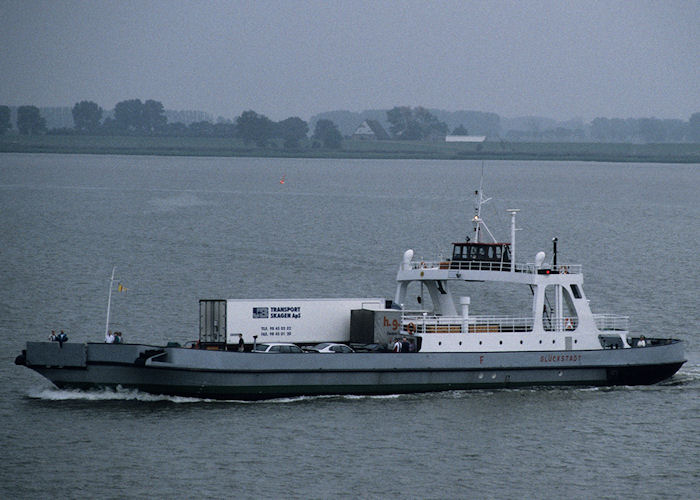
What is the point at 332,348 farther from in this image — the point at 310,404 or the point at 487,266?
the point at 487,266

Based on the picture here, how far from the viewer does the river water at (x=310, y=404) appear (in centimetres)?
3256

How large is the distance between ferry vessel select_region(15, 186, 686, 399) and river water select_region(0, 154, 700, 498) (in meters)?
0.65

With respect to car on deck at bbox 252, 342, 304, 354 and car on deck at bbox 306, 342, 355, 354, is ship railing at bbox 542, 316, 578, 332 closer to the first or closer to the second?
car on deck at bbox 306, 342, 355, 354

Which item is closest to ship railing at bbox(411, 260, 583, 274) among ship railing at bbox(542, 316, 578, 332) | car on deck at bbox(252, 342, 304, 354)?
ship railing at bbox(542, 316, 578, 332)

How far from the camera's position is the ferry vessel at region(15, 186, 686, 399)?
39.2 meters

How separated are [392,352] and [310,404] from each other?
11.5 feet

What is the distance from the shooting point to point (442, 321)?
4278 cm

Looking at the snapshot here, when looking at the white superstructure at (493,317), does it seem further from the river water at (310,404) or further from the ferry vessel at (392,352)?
the river water at (310,404)

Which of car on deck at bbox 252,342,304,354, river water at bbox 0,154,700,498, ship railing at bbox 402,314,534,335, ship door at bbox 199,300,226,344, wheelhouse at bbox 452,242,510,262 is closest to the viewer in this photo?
river water at bbox 0,154,700,498

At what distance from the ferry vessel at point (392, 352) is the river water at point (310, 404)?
0.65 m

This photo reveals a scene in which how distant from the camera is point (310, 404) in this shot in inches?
1560

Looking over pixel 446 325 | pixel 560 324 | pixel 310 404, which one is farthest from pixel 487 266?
pixel 310 404

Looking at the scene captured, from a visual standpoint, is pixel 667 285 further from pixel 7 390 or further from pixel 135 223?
pixel 135 223

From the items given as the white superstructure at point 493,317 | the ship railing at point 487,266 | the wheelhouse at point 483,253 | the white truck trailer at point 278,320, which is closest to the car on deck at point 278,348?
the white truck trailer at point 278,320
